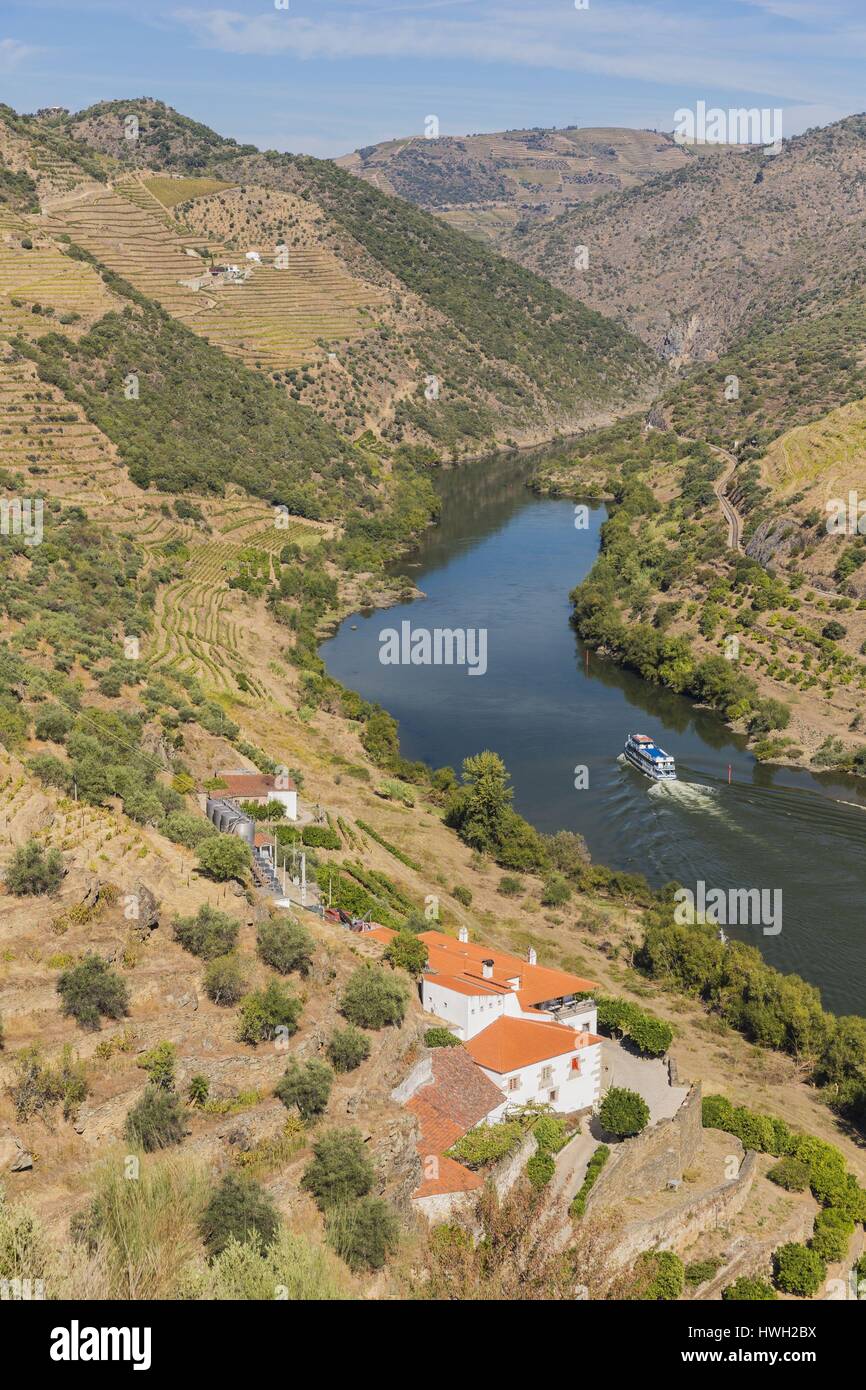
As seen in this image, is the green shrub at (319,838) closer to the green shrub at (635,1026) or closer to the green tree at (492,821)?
the green tree at (492,821)

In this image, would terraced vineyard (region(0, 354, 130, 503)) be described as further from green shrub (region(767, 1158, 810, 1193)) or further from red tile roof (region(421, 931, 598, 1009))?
green shrub (region(767, 1158, 810, 1193))

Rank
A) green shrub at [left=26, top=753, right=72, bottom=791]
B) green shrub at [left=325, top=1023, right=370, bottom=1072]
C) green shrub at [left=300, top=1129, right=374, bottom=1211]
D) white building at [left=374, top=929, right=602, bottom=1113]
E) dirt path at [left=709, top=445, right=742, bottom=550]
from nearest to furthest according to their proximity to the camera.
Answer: green shrub at [left=300, top=1129, right=374, bottom=1211] < green shrub at [left=325, top=1023, right=370, bottom=1072] < white building at [left=374, top=929, right=602, bottom=1113] < green shrub at [left=26, top=753, right=72, bottom=791] < dirt path at [left=709, top=445, right=742, bottom=550]

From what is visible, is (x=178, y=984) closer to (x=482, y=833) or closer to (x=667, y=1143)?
(x=667, y=1143)

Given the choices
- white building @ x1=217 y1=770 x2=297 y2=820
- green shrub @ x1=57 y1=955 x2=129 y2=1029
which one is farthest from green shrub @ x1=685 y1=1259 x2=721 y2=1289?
white building @ x1=217 y1=770 x2=297 y2=820

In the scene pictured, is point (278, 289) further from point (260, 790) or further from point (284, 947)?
point (284, 947)

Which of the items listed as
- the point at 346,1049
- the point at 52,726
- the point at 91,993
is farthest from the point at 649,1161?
the point at 52,726

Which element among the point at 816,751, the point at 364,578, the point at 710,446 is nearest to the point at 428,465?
the point at 710,446
